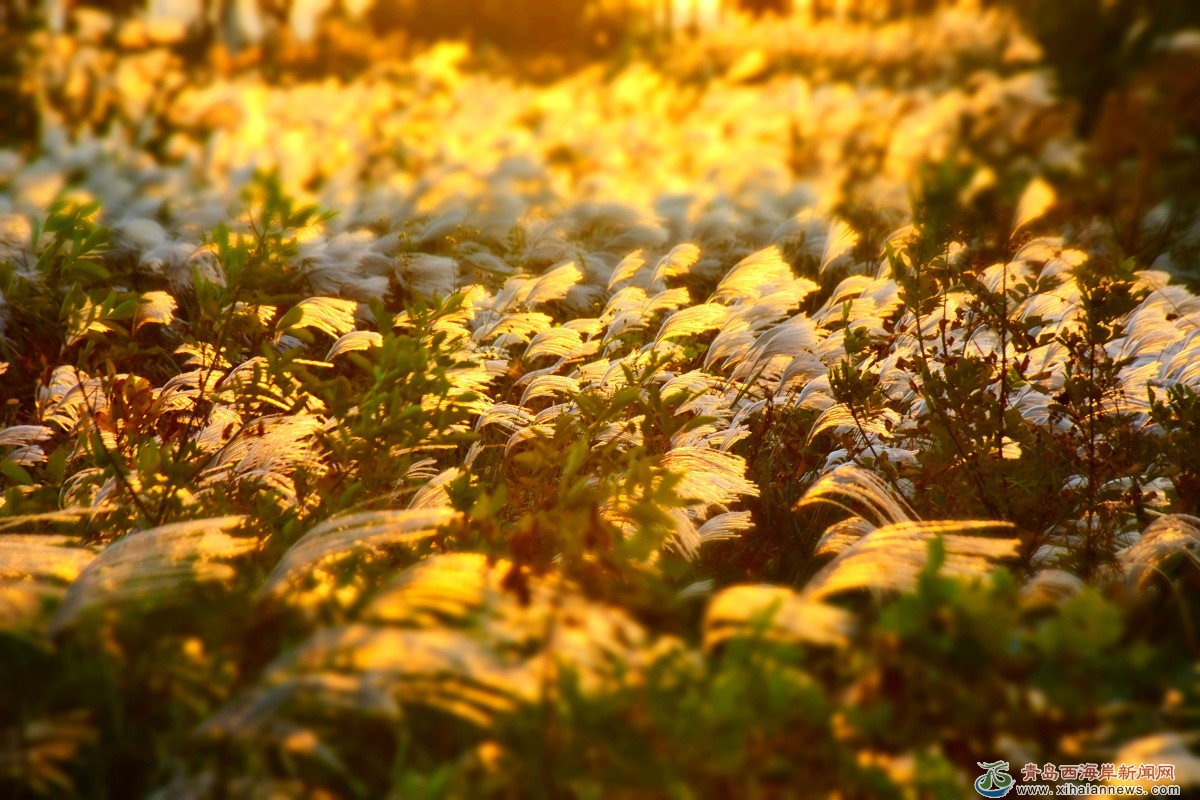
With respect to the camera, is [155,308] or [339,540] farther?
[155,308]

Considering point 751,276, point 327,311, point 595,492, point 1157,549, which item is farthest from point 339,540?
point 751,276

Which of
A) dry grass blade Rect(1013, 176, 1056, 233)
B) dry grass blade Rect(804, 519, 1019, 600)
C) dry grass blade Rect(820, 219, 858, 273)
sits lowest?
dry grass blade Rect(804, 519, 1019, 600)

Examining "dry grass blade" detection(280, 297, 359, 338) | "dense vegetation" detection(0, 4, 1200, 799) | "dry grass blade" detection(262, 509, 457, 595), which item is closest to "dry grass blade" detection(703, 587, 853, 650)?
→ "dense vegetation" detection(0, 4, 1200, 799)

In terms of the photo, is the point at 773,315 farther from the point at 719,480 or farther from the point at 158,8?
the point at 158,8

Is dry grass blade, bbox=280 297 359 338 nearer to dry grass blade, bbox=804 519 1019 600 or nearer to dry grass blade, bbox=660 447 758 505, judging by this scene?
dry grass blade, bbox=660 447 758 505

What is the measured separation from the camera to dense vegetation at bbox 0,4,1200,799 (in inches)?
54.4

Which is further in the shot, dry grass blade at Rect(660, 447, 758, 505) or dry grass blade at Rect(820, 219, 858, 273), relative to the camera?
dry grass blade at Rect(820, 219, 858, 273)

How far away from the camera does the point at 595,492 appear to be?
7.07ft

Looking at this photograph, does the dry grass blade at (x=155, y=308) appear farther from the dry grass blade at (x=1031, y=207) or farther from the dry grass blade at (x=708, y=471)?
the dry grass blade at (x=1031, y=207)

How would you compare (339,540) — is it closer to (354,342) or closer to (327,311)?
(327,311)

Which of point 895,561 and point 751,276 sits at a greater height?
point 751,276

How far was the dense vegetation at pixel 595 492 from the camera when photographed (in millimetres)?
1383

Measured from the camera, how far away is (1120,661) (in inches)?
55.1

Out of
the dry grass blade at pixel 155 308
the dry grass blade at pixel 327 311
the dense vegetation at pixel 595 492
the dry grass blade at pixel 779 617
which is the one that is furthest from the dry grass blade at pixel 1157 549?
the dry grass blade at pixel 155 308
